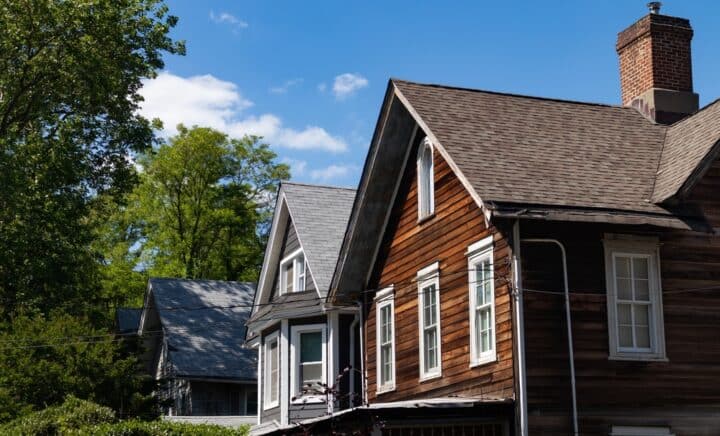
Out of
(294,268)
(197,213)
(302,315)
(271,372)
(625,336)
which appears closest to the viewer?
(625,336)

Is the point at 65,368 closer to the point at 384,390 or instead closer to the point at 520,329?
the point at 384,390

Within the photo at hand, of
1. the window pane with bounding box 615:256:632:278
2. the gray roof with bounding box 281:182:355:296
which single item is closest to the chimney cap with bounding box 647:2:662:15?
the window pane with bounding box 615:256:632:278

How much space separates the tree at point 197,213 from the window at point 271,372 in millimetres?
31727

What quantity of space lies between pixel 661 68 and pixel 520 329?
9.65m

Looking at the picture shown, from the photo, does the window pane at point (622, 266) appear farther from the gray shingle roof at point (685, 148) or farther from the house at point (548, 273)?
the gray shingle roof at point (685, 148)

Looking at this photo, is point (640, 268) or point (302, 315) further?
point (302, 315)

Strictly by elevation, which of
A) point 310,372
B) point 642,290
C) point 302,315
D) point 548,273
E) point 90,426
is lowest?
point 90,426

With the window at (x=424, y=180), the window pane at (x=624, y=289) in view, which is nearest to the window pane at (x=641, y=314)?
the window pane at (x=624, y=289)

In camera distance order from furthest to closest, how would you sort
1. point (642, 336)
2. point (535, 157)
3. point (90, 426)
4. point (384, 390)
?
→ point (384, 390), point (90, 426), point (535, 157), point (642, 336)

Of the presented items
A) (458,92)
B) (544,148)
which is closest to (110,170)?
(458,92)

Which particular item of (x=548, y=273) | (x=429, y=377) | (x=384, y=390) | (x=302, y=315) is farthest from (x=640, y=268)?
(x=302, y=315)

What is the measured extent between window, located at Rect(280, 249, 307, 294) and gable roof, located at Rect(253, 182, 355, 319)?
1.86 feet

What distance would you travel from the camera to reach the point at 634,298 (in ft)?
66.1

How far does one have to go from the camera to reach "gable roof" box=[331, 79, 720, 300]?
1997 cm
